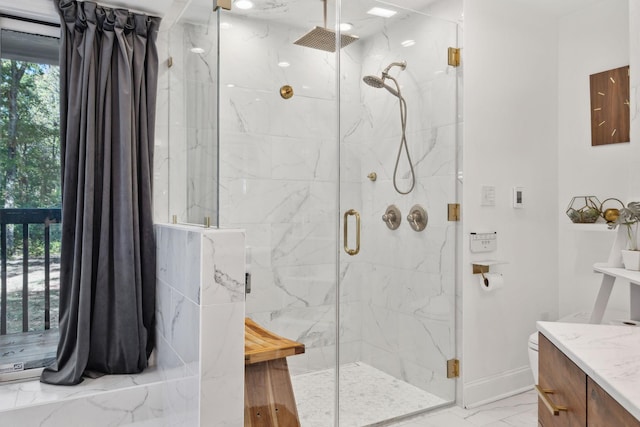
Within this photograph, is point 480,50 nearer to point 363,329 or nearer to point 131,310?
point 363,329

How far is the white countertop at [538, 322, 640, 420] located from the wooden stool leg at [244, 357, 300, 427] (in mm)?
1147

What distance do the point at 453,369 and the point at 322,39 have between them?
2.01m

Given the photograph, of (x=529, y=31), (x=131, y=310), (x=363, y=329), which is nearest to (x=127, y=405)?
(x=131, y=310)

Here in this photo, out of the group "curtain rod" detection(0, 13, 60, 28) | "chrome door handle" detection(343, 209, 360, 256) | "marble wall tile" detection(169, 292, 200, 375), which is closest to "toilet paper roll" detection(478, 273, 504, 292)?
"chrome door handle" detection(343, 209, 360, 256)

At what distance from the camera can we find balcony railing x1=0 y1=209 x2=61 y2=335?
2336 mm

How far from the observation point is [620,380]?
95cm

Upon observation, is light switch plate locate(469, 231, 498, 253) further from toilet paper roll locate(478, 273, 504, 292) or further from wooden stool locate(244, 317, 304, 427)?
wooden stool locate(244, 317, 304, 427)

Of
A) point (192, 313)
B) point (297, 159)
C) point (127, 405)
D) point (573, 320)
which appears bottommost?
point (127, 405)

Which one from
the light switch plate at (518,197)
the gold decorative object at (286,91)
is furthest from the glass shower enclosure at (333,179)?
the light switch plate at (518,197)

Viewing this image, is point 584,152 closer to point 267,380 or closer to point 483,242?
point 483,242

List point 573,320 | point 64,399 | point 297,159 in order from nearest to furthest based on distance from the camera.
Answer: point 64,399 → point 297,159 → point 573,320

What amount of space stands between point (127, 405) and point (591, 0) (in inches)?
143

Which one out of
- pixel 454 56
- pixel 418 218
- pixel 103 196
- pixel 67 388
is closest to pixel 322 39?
pixel 454 56

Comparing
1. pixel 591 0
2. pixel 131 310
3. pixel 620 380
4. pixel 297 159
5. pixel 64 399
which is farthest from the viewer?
pixel 591 0
